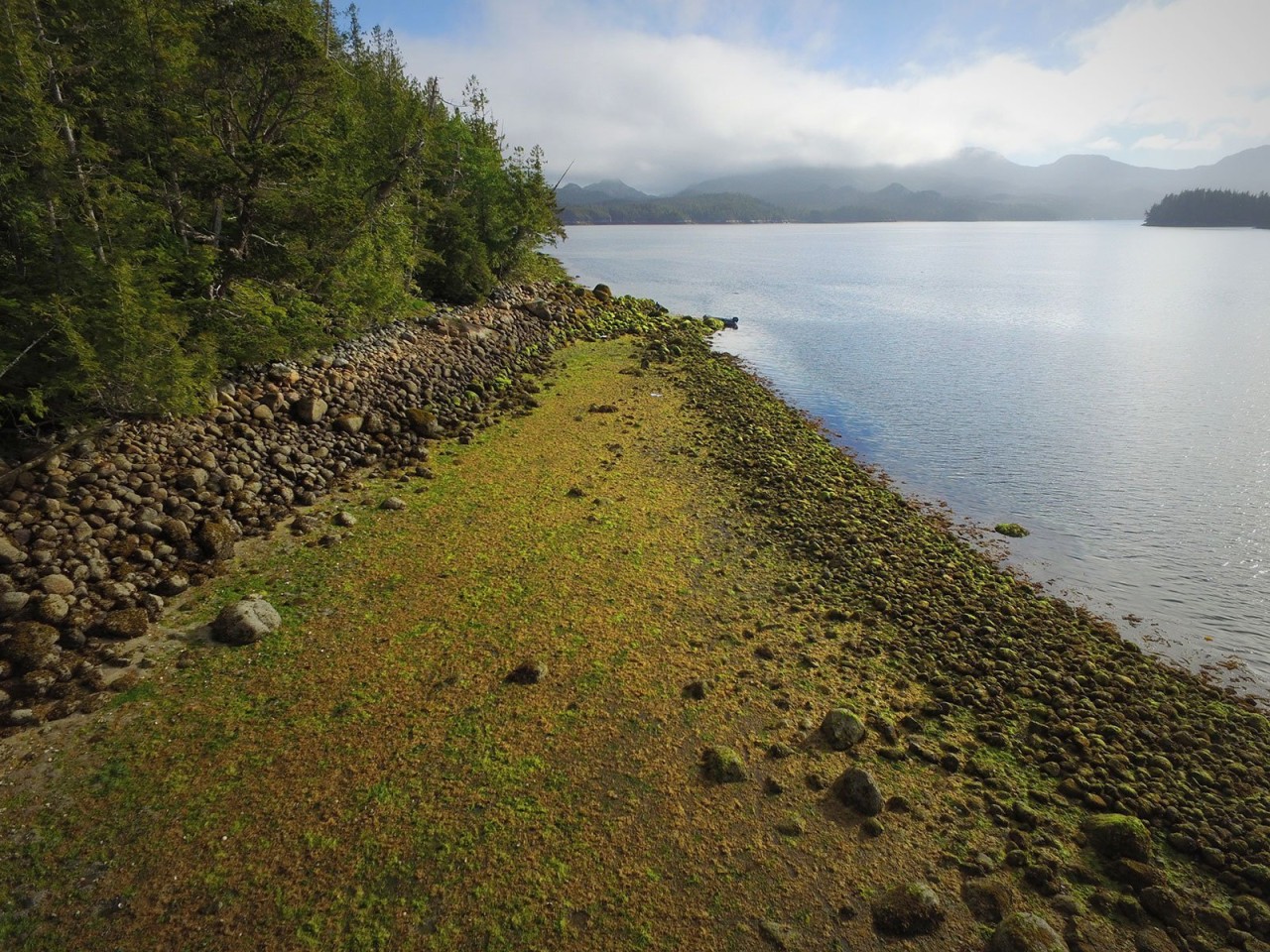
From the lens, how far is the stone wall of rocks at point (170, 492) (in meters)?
9.57

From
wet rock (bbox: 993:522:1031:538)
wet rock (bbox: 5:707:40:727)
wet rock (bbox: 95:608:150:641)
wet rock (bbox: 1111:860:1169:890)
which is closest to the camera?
wet rock (bbox: 1111:860:1169:890)

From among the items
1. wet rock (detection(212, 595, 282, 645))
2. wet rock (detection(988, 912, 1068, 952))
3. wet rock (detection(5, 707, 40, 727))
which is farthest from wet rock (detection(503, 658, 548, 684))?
wet rock (detection(988, 912, 1068, 952))

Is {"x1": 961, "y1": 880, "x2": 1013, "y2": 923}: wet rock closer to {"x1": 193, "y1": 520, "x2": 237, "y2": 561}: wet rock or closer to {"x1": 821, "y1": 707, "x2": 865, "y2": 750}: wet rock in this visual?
{"x1": 821, "y1": 707, "x2": 865, "y2": 750}: wet rock

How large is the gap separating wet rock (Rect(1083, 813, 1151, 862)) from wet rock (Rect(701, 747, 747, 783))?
4.51 m

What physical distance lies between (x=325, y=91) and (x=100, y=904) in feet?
64.8

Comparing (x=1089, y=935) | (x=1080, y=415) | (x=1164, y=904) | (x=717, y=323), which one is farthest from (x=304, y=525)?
(x=717, y=323)

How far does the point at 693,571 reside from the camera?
1357cm

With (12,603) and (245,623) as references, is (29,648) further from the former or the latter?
(245,623)

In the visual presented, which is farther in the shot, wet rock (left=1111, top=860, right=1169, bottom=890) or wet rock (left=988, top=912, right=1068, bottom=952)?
wet rock (left=1111, top=860, right=1169, bottom=890)

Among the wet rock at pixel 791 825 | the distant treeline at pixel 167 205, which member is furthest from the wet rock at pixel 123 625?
the wet rock at pixel 791 825

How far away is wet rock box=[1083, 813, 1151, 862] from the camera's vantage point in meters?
7.66

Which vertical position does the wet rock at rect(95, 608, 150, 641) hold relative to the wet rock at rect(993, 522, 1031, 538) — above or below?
above

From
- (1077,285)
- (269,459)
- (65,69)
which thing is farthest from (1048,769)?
(1077,285)

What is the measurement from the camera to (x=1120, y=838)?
25.3 ft
